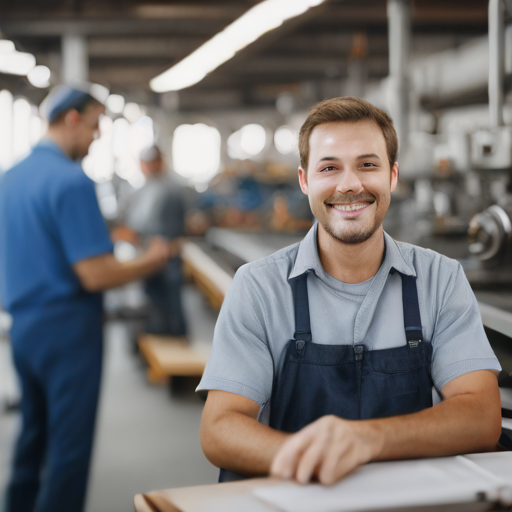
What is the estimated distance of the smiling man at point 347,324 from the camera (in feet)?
3.81

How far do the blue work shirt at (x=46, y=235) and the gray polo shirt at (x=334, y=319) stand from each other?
90cm

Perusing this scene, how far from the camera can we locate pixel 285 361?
47.4 inches

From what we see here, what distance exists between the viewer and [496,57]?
2406 millimetres

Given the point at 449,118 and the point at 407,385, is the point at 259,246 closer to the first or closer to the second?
the point at 407,385

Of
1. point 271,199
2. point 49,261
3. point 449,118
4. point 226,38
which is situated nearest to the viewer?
point 49,261

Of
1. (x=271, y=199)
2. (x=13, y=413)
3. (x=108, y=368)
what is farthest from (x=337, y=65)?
(x=13, y=413)

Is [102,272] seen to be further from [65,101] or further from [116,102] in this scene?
[116,102]

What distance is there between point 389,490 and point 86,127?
1720 mm

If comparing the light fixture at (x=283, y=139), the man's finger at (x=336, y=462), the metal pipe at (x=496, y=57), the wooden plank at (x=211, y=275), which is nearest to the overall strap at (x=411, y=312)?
the man's finger at (x=336, y=462)

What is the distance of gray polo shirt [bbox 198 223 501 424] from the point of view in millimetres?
1171

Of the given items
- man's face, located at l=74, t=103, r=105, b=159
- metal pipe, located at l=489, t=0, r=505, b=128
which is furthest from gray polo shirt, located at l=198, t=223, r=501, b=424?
metal pipe, located at l=489, t=0, r=505, b=128

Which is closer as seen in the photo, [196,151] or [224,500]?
[224,500]

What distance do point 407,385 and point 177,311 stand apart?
3.92 metres

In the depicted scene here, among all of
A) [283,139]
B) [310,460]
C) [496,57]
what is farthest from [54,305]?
[283,139]
